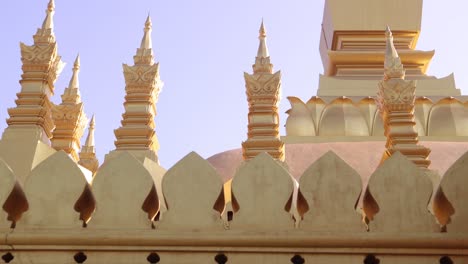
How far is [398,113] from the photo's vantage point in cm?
663

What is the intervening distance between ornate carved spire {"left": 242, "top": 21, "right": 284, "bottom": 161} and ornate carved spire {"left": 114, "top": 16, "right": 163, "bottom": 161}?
87 cm

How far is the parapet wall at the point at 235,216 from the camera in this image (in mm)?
3436

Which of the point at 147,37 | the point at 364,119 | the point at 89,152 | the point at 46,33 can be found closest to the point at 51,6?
the point at 46,33

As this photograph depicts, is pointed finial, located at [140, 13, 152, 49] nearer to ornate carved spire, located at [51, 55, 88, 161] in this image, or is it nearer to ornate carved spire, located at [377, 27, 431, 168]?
ornate carved spire, located at [51, 55, 88, 161]

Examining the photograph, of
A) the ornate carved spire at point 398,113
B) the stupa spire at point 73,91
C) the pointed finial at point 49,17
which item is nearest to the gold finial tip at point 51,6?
the pointed finial at point 49,17

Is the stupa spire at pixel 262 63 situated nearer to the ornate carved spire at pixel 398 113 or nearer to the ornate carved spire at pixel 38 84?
the ornate carved spire at pixel 398 113

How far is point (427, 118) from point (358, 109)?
38.0 inches

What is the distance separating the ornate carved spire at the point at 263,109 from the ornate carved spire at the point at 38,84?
5.86 feet

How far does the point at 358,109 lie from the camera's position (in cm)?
1001

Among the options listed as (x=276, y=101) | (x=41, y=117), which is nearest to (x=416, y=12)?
(x=276, y=101)

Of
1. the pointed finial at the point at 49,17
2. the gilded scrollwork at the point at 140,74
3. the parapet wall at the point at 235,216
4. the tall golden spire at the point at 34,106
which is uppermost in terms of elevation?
the pointed finial at the point at 49,17

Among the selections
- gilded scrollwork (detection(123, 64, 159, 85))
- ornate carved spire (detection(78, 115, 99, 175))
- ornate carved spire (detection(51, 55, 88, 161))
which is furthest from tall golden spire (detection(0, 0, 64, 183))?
ornate carved spire (detection(78, 115, 99, 175))

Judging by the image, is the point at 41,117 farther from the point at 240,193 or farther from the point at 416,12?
the point at 416,12

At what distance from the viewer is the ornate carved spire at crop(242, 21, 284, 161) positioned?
20.8 feet
